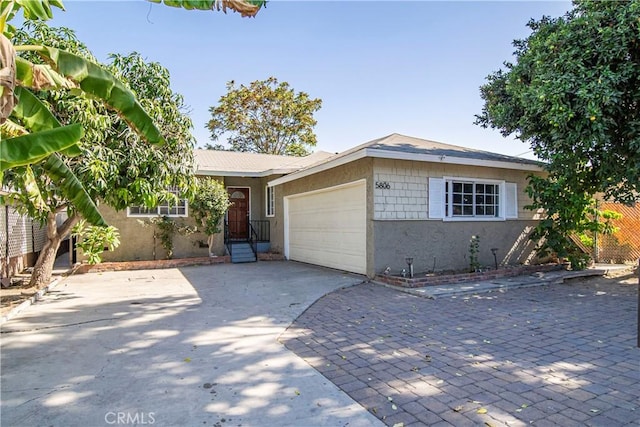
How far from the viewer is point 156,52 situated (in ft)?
27.2

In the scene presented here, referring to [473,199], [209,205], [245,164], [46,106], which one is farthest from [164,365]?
[245,164]

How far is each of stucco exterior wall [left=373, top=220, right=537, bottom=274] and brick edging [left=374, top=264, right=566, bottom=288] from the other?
2.04 ft

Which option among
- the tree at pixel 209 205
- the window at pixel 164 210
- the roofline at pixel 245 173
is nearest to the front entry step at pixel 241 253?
the tree at pixel 209 205

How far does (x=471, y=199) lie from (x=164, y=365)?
902 centimetres

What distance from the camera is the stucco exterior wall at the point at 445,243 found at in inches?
362

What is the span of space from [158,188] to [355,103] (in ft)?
34.2

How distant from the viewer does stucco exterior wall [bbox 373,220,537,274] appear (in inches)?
362

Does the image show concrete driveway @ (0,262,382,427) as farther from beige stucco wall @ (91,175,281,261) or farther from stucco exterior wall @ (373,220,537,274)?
beige stucco wall @ (91,175,281,261)

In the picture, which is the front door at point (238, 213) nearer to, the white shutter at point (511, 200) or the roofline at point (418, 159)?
the roofline at point (418, 159)

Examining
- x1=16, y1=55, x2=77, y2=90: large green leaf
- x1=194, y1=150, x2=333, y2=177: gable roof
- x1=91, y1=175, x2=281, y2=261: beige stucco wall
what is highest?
x1=194, y1=150, x2=333, y2=177: gable roof

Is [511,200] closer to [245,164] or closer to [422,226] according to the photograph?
[422,226]

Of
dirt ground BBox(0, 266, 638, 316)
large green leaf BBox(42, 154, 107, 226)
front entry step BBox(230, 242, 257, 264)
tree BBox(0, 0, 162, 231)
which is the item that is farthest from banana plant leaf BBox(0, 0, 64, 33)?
front entry step BBox(230, 242, 257, 264)

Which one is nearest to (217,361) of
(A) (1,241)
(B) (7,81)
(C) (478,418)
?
(C) (478,418)

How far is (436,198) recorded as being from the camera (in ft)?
32.3
